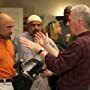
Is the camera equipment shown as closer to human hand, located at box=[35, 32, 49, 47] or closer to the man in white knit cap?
the man in white knit cap

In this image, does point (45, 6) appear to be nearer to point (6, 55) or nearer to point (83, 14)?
point (6, 55)

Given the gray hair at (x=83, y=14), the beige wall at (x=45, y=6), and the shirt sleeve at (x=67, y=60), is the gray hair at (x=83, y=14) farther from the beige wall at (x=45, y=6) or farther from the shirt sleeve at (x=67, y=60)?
the beige wall at (x=45, y=6)

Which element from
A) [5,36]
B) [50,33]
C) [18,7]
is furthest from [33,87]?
[18,7]

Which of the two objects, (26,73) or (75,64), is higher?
(75,64)

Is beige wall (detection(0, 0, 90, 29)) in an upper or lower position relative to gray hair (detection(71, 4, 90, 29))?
lower

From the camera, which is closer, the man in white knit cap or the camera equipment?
the camera equipment

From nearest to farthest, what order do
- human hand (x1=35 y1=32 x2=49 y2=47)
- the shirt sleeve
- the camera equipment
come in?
the shirt sleeve, human hand (x1=35 y1=32 x2=49 y2=47), the camera equipment

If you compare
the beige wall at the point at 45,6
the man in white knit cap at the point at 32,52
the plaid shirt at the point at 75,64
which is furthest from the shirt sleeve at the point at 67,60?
the beige wall at the point at 45,6

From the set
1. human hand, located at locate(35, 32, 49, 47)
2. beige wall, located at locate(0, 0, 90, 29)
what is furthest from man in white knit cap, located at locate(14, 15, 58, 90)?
beige wall, located at locate(0, 0, 90, 29)

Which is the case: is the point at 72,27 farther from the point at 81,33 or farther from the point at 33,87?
the point at 33,87

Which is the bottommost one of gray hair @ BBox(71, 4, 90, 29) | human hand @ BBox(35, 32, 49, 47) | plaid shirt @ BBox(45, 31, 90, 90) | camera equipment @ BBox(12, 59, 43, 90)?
camera equipment @ BBox(12, 59, 43, 90)

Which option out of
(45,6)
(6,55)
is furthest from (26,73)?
(45,6)

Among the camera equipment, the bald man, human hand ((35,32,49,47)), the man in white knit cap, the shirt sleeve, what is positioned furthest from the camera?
the man in white knit cap

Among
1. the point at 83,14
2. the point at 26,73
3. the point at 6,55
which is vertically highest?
the point at 83,14
